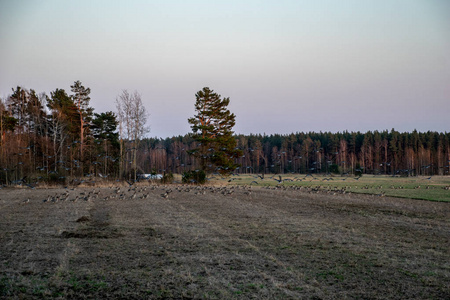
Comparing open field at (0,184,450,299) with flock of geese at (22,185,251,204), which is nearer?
open field at (0,184,450,299)

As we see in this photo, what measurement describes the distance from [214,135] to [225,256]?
37.1 m

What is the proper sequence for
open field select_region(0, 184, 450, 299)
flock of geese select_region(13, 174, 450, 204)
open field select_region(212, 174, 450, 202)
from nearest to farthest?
open field select_region(0, 184, 450, 299)
flock of geese select_region(13, 174, 450, 204)
open field select_region(212, 174, 450, 202)

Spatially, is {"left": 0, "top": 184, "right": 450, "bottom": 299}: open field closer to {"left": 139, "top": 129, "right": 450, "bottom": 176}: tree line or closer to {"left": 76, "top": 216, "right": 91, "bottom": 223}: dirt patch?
{"left": 76, "top": 216, "right": 91, "bottom": 223}: dirt patch

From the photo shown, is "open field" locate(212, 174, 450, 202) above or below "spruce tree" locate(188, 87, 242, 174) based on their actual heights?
below

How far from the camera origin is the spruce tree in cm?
4353

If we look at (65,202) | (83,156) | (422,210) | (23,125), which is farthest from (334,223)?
(23,125)

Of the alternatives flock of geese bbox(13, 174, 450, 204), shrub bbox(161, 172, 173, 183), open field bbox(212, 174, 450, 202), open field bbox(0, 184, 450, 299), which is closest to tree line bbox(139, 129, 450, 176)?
open field bbox(212, 174, 450, 202)

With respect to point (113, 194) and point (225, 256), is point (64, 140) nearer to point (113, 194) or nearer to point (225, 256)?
point (113, 194)

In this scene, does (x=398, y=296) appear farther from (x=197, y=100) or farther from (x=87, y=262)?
(x=197, y=100)

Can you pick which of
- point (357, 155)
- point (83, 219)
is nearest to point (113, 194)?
point (83, 219)

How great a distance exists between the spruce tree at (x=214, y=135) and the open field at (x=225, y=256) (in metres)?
27.3

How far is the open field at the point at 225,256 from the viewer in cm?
642

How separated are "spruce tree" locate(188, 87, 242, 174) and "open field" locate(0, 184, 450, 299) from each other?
89.6 feet

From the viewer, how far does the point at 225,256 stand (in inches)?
350
